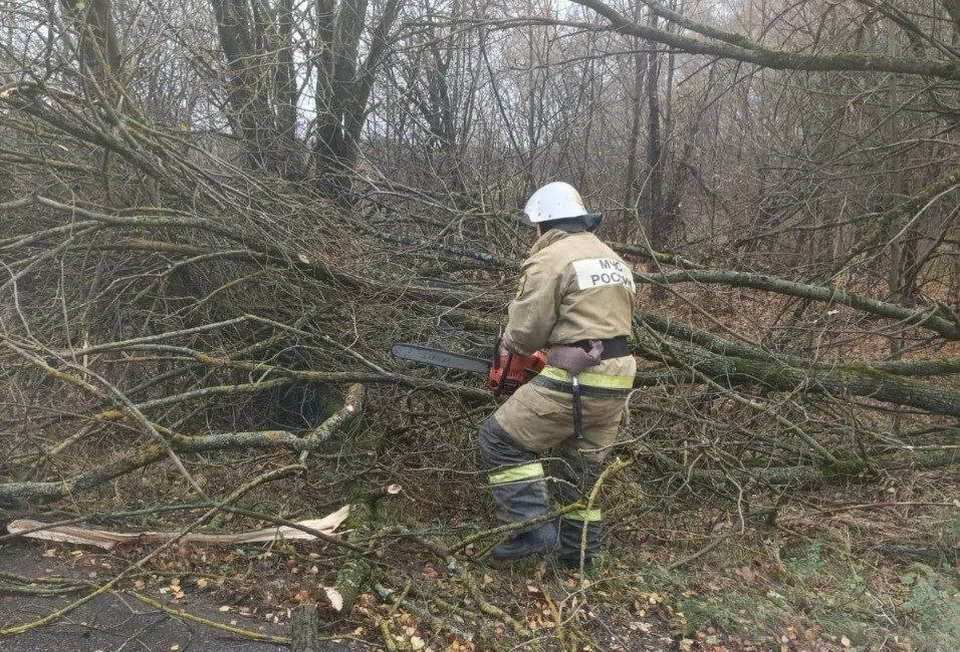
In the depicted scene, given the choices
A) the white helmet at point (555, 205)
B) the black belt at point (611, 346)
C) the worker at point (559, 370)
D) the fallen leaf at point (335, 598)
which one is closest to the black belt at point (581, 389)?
the worker at point (559, 370)

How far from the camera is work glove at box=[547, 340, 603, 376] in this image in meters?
3.18

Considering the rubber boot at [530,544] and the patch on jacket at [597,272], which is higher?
the patch on jacket at [597,272]

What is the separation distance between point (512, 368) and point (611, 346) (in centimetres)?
51

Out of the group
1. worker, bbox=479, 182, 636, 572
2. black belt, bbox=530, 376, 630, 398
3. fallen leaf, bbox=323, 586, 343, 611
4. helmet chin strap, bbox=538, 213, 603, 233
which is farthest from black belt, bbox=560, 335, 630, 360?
fallen leaf, bbox=323, 586, 343, 611

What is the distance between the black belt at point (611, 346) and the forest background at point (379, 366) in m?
0.62

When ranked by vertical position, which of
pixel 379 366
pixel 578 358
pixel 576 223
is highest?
pixel 576 223

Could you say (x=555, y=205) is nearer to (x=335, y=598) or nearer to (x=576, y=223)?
(x=576, y=223)

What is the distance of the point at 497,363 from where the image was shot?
11.4 ft

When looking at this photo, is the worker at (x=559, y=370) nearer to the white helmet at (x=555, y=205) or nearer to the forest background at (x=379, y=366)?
the white helmet at (x=555, y=205)

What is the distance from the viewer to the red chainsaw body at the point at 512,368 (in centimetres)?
345

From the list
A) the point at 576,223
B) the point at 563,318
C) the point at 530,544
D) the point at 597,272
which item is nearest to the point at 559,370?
the point at 563,318

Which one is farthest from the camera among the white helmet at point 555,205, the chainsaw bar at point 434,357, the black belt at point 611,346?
the chainsaw bar at point 434,357

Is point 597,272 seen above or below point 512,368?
above

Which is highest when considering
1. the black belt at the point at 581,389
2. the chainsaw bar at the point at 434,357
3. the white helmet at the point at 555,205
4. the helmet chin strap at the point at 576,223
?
the white helmet at the point at 555,205
